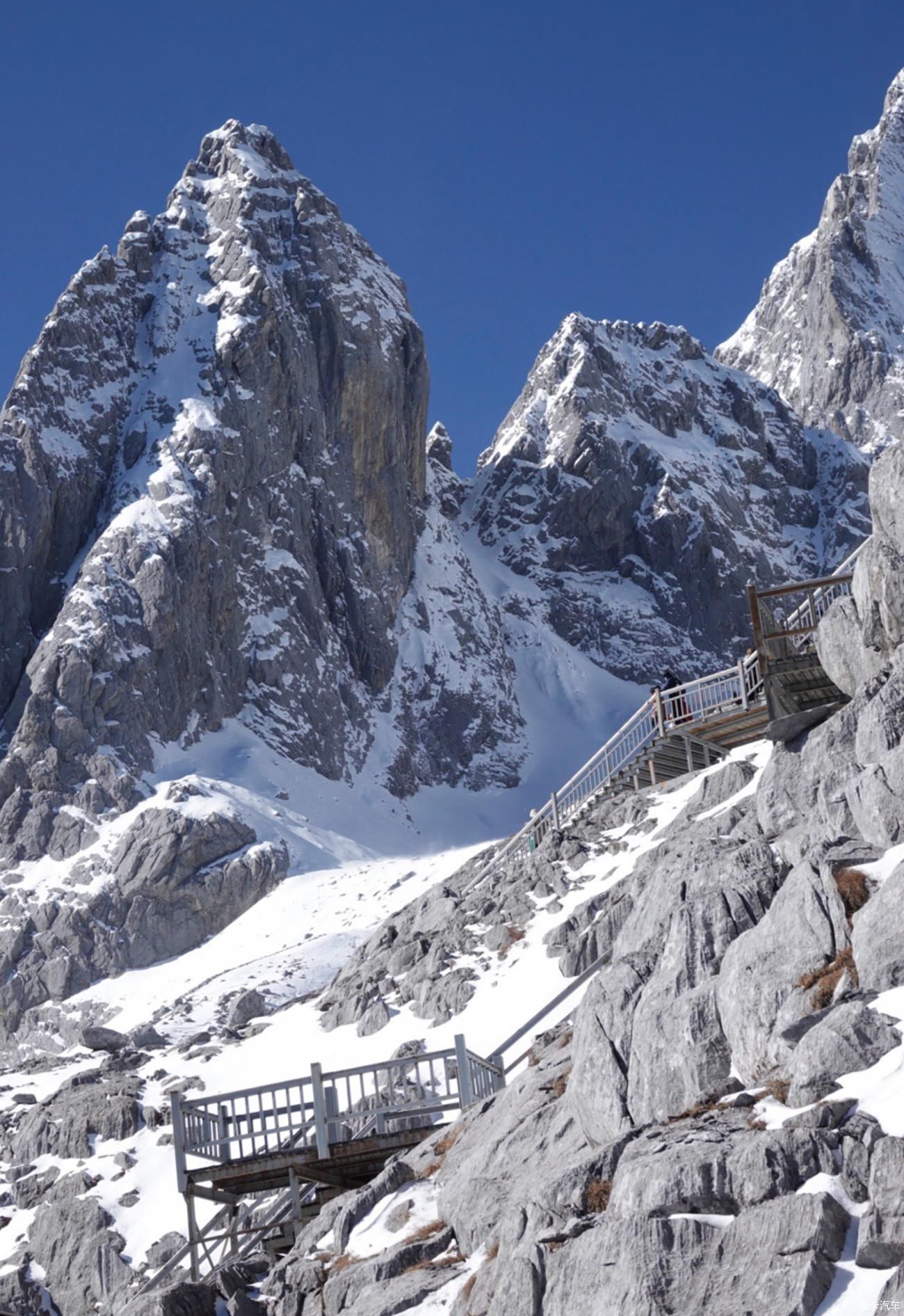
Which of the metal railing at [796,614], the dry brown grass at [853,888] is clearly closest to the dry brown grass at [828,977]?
the dry brown grass at [853,888]

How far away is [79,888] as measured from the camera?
8325 centimetres

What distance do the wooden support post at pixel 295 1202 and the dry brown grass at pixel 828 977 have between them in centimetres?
729

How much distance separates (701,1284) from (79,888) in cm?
7629

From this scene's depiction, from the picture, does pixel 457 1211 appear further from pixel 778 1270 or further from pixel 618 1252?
pixel 778 1270

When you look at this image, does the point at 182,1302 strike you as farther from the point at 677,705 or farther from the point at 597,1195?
the point at 677,705

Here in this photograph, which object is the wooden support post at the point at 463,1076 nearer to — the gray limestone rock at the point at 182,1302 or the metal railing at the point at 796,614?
the gray limestone rock at the point at 182,1302

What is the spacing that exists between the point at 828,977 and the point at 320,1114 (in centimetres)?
690

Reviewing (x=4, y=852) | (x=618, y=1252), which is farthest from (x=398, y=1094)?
(x=4, y=852)

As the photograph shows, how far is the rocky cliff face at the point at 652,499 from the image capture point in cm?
13775

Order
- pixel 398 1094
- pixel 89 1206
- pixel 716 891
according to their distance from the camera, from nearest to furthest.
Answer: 1. pixel 716 891
2. pixel 398 1094
3. pixel 89 1206

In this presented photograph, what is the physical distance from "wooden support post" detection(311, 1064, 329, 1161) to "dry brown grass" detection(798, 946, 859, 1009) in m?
6.28

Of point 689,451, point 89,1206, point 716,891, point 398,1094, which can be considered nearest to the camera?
point 716,891

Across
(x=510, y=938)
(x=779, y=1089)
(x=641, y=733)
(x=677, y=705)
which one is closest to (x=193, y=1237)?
(x=779, y=1089)

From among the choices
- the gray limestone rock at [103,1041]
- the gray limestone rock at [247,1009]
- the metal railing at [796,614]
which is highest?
the metal railing at [796,614]
